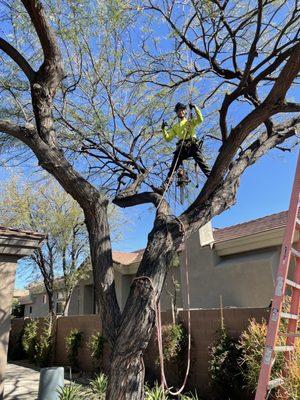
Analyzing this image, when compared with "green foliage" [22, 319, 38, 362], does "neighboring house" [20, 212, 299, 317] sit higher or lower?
higher

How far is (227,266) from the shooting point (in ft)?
40.7

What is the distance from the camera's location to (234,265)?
12.1 meters

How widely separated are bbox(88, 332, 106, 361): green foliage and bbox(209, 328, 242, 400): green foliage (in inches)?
192

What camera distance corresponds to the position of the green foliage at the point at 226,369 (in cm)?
742

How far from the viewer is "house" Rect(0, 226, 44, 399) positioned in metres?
7.47

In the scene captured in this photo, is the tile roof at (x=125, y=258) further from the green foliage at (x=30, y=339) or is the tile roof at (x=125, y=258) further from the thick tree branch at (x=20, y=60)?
the thick tree branch at (x=20, y=60)

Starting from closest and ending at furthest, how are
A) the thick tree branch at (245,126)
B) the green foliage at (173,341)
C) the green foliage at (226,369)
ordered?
1. the thick tree branch at (245,126)
2. the green foliage at (226,369)
3. the green foliage at (173,341)

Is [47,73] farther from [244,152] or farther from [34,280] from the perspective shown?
[34,280]

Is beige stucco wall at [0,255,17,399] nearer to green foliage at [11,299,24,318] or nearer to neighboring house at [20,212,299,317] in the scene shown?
neighboring house at [20,212,299,317]

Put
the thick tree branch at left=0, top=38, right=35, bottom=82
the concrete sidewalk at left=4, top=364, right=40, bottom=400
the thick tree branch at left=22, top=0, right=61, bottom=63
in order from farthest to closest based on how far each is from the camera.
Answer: the concrete sidewalk at left=4, top=364, right=40, bottom=400 < the thick tree branch at left=0, top=38, right=35, bottom=82 < the thick tree branch at left=22, top=0, right=61, bottom=63

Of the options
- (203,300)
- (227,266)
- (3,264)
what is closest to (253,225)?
(227,266)

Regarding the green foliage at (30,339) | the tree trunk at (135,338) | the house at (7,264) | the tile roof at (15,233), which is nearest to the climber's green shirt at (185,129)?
the tree trunk at (135,338)

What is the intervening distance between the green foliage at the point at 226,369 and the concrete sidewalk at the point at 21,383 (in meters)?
4.34

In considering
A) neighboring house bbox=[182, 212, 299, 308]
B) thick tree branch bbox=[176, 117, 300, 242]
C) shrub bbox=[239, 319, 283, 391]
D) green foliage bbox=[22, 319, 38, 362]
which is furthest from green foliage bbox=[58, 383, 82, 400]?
green foliage bbox=[22, 319, 38, 362]
